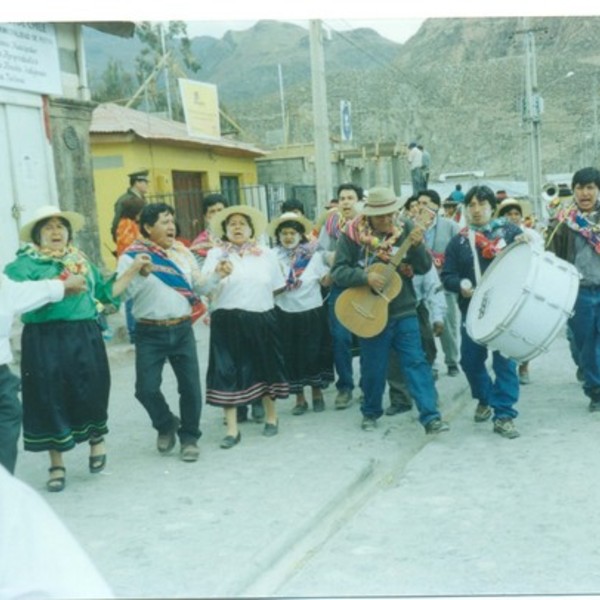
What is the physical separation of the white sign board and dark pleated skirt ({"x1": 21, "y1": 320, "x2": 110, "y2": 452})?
448cm

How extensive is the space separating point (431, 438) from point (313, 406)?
121 cm

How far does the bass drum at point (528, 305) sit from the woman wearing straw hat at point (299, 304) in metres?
1.51

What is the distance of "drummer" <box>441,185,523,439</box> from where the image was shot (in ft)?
18.7

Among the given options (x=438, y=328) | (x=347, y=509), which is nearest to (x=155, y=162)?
(x=438, y=328)

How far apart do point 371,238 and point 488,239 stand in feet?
2.62

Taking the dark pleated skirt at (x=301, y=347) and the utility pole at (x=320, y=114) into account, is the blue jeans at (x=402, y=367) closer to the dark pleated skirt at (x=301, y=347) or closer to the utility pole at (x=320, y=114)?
the dark pleated skirt at (x=301, y=347)

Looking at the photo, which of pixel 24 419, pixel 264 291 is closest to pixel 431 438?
pixel 264 291

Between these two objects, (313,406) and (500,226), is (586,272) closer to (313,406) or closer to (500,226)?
(500,226)

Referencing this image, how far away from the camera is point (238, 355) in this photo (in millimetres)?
Result: 5793

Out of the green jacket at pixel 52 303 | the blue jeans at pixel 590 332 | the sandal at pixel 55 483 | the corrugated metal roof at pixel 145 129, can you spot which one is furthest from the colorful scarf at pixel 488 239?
the corrugated metal roof at pixel 145 129

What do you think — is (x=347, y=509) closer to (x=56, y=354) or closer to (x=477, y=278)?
(x=56, y=354)

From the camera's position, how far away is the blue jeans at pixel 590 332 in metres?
6.14

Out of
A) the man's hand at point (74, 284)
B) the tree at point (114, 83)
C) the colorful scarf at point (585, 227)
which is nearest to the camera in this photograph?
the man's hand at point (74, 284)

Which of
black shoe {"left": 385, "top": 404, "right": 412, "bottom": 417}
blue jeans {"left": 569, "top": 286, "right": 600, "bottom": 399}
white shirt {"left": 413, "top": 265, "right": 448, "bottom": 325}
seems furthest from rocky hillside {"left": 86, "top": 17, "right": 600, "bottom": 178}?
blue jeans {"left": 569, "top": 286, "right": 600, "bottom": 399}
